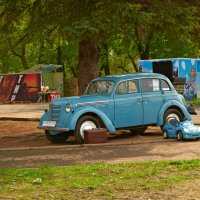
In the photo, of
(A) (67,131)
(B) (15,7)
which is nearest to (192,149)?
(A) (67,131)

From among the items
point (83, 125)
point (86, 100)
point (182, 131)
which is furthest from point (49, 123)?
point (182, 131)

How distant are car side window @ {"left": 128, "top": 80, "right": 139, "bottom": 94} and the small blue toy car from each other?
1.41 meters

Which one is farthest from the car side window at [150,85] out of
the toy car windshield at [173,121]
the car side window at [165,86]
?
the toy car windshield at [173,121]

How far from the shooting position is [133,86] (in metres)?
15.0

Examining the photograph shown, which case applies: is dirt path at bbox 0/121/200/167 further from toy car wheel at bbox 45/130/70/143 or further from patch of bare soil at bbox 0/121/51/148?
toy car wheel at bbox 45/130/70/143

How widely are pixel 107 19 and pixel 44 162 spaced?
417 centimetres

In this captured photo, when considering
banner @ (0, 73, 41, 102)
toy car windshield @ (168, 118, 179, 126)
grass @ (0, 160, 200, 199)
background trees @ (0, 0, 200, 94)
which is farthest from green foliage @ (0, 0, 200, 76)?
banner @ (0, 73, 41, 102)

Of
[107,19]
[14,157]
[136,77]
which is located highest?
[107,19]

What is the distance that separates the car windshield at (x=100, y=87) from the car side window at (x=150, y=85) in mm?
1006

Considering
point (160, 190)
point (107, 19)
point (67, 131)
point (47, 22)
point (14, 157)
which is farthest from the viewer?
point (47, 22)

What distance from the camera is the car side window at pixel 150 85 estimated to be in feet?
49.6

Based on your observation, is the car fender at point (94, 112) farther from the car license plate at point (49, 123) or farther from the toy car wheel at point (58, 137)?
the toy car wheel at point (58, 137)

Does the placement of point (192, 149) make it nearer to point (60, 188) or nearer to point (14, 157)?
point (14, 157)

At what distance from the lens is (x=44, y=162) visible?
1064 cm
